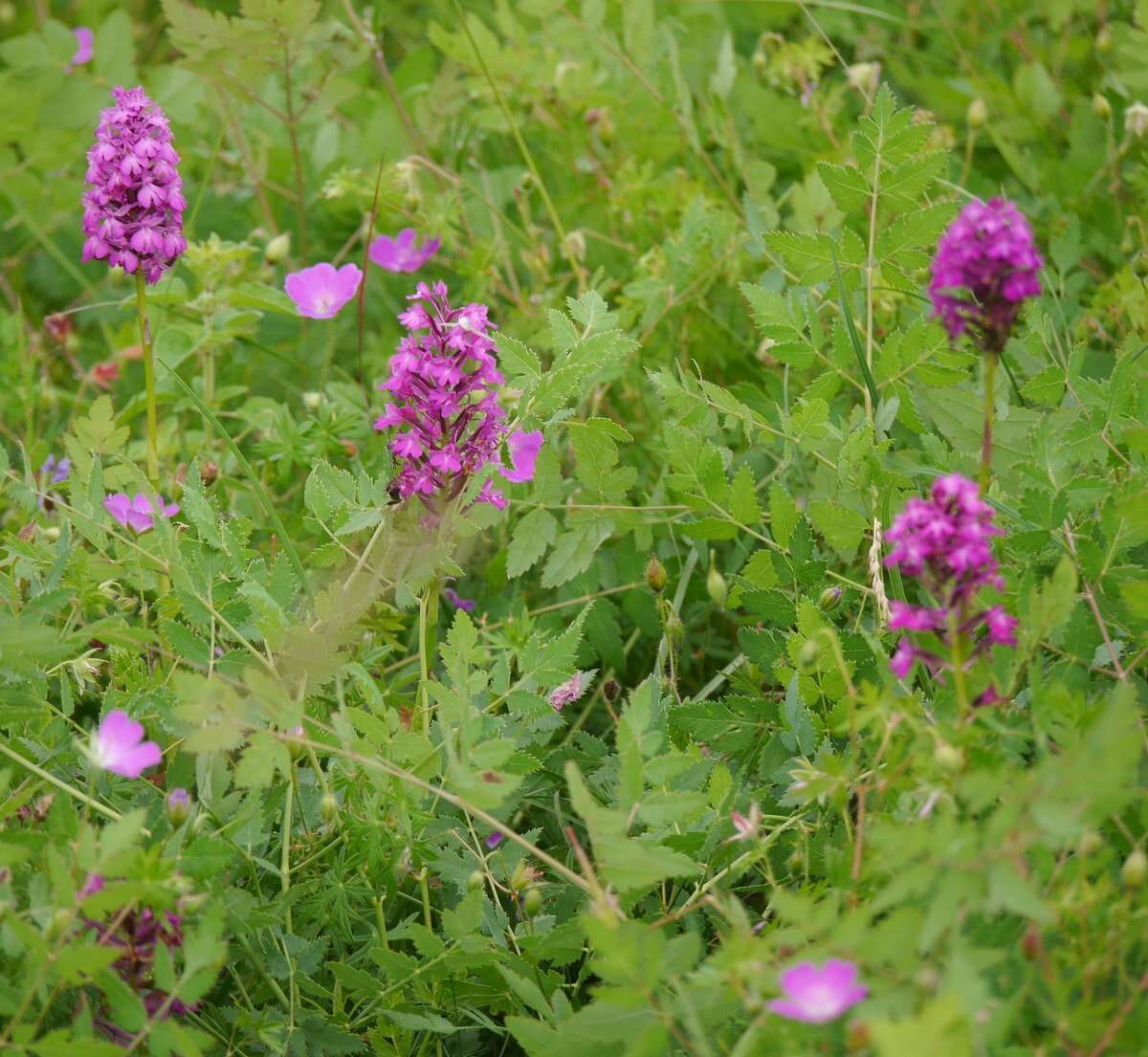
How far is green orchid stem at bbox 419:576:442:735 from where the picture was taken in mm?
1622

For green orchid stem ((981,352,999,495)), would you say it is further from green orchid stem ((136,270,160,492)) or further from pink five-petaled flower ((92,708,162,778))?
green orchid stem ((136,270,160,492))

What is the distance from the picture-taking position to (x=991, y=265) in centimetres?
118

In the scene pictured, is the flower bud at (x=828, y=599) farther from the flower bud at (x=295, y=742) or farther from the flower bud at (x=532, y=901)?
the flower bud at (x=295, y=742)

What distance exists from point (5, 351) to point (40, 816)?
1.38 metres

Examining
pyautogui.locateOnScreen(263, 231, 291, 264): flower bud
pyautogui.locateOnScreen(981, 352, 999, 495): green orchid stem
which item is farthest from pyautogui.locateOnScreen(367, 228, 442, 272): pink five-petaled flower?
pyautogui.locateOnScreen(981, 352, 999, 495): green orchid stem

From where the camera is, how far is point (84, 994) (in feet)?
4.24

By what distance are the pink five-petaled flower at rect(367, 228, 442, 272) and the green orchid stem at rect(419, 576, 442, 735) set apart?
980 millimetres

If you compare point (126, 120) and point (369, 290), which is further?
point (369, 290)

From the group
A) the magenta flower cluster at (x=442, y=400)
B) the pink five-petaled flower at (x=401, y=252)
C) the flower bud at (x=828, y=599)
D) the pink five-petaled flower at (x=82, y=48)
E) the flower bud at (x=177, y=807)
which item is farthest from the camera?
the pink five-petaled flower at (x=82, y=48)

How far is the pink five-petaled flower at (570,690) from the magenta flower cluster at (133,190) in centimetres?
74

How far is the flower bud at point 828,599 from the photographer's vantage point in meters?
1.69

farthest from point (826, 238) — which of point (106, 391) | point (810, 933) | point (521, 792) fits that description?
point (106, 391)

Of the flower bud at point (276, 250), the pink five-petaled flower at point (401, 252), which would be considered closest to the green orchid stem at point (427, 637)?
the flower bud at point (276, 250)

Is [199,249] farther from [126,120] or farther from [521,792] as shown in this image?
[521,792]
